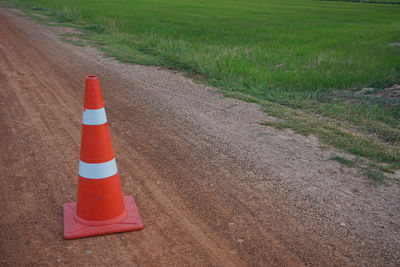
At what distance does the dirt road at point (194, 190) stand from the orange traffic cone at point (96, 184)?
0.09 m

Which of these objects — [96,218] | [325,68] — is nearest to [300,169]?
[96,218]

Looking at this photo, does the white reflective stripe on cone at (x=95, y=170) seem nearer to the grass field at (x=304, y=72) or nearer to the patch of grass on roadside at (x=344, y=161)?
the patch of grass on roadside at (x=344, y=161)

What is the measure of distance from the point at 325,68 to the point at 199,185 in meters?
6.20

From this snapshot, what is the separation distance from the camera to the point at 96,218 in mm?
2639

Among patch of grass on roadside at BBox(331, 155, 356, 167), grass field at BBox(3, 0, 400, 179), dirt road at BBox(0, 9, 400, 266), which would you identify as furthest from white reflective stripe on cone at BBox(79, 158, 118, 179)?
grass field at BBox(3, 0, 400, 179)

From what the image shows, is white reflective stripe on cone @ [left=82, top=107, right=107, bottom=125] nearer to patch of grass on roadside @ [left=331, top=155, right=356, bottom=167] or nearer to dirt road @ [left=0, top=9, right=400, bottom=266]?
dirt road @ [left=0, top=9, right=400, bottom=266]

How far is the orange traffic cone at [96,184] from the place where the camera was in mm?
2545

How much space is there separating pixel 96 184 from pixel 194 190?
37.3 inches

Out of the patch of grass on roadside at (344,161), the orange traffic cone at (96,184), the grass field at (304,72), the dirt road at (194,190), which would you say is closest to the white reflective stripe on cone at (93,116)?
the orange traffic cone at (96,184)

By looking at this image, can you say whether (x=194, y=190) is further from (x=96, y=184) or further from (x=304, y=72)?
(x=304, y=72)

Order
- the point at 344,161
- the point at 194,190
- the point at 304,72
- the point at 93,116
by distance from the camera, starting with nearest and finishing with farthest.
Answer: the point at 93,116 → the point at 194,190 → the point at 344,161 → the point at 304,72

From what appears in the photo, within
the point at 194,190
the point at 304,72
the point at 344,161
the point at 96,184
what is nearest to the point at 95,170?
the point at 96,184

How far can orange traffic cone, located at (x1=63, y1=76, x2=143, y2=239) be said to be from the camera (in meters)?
2.54

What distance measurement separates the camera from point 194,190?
3.18 meters
